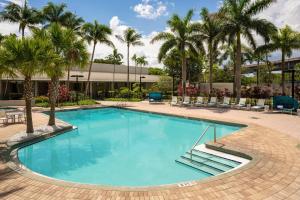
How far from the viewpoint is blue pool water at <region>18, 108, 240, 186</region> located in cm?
767

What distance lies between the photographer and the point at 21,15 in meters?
28.0

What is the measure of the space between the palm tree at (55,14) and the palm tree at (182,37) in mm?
11439

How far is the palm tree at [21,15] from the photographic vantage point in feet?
90.1

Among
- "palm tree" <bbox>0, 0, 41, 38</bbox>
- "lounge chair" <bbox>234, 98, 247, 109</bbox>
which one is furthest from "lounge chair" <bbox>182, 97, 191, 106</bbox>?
"palm tree" <bbox>0, 0, 41, 38</bbox>

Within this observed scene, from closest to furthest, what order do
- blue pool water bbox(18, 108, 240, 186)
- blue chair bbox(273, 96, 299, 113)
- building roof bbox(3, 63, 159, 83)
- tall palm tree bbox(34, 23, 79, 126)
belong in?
1. blue pool water bbox(18, 108, 240, 186)
2. tall palm tree bbox(34, 23, 79, 126)
3. blue chair bbox(273, 96, 299, 113)
4. building roof bbox(3, 63, 159, 83)

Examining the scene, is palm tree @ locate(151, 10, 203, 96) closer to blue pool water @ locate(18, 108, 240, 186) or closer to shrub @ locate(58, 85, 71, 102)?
shrub @ locate(58, 85, 71, 102)

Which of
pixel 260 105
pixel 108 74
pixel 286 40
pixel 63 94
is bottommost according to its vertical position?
pixel 260 105

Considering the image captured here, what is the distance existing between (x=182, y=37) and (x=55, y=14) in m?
15.5

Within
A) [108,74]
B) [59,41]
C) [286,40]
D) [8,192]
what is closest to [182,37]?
[286,40]

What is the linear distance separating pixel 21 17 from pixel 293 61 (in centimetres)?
5276

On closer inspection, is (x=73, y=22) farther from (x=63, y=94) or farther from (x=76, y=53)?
(x=76, y=53)

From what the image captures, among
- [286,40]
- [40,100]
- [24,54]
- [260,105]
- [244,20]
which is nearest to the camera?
[24,54]

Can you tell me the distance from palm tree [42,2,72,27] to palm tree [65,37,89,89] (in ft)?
58.6

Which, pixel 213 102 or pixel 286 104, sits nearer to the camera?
pixel 286 104
